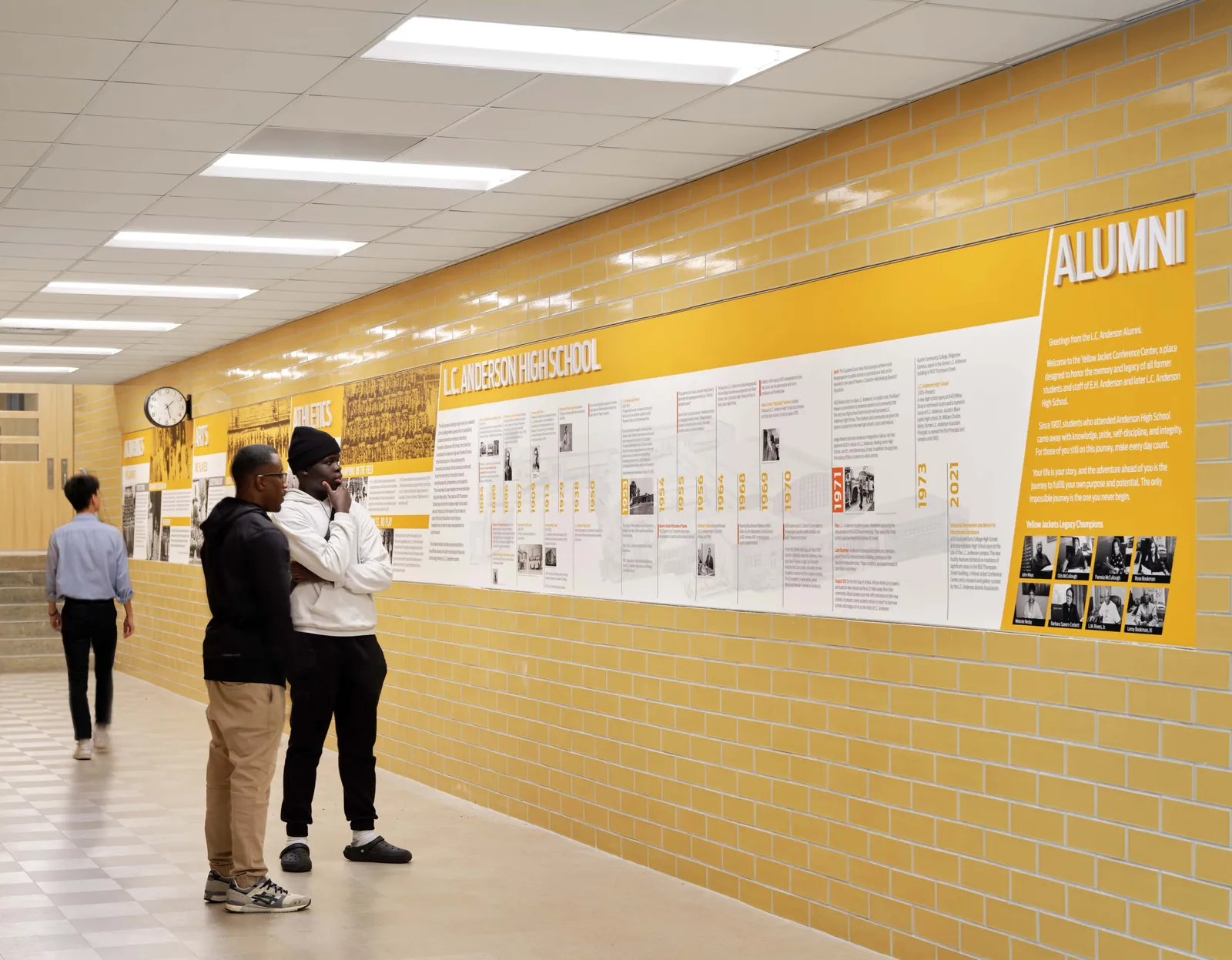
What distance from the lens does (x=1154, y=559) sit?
386 cm

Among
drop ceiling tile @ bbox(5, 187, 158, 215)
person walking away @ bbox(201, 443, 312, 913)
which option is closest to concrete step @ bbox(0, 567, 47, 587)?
drop ceiling tile @ bbox(5, 187, 158, 215)

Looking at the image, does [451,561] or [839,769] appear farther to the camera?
[451,561]

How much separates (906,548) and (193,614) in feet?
30.4

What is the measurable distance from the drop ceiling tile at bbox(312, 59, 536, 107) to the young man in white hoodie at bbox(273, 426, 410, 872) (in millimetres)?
1533

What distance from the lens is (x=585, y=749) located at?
6.67m

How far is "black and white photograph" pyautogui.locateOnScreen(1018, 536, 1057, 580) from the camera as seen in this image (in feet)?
13.7

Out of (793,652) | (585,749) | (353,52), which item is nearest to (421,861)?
(585,749)

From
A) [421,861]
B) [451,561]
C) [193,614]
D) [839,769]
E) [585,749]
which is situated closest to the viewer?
[839,769]

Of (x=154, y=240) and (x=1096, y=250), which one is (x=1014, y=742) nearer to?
(x=1096, y=250)

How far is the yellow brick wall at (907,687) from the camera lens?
376 cm

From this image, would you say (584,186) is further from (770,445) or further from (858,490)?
(858,490)

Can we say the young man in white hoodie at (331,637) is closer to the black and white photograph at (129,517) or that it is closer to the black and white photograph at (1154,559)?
the black and white photograph at (1154,559)

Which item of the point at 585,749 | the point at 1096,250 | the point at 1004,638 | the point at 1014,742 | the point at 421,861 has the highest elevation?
the point at 1096,250

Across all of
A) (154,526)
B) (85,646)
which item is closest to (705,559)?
(85,646)
